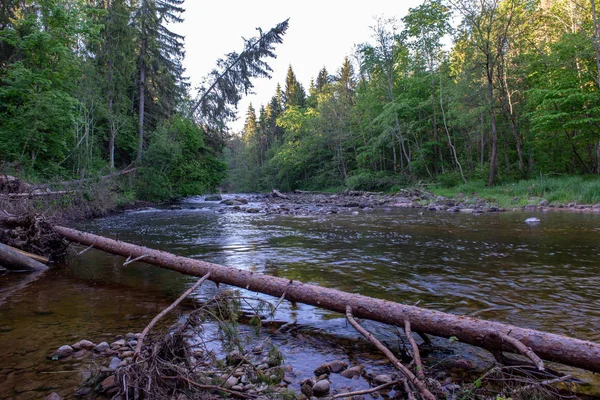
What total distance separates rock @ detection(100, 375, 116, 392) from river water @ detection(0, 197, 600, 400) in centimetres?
23

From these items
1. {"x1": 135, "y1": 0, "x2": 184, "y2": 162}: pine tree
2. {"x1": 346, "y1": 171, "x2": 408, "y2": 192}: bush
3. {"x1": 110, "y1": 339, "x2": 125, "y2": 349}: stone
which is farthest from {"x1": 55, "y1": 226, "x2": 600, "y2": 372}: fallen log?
{"x1": 346, "y1": 171, "x2": 408, "y2": 192}: bush

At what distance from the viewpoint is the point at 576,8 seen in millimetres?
21406

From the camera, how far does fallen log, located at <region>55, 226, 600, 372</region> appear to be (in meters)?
2.42

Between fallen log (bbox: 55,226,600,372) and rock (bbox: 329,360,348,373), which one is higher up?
fallen log (bbox: 55,226,600,372)

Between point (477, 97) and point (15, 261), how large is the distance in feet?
88.4

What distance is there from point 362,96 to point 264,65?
1117 centimetres

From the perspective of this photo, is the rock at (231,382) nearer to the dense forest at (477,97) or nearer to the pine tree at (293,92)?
the dense forest at (477,97)

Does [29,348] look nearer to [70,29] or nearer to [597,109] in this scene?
[70,29]

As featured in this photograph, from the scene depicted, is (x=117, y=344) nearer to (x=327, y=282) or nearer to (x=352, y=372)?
(x=352, y=372)

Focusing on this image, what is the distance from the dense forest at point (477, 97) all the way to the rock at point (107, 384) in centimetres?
2281

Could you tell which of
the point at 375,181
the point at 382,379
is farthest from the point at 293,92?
the point at 382,379

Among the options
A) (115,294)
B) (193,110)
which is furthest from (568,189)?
(193,110)

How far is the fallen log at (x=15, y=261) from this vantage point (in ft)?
19.8

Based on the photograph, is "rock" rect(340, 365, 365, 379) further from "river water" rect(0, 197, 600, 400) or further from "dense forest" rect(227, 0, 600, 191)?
"dense forest" rect(227, 0, 600, 191)
